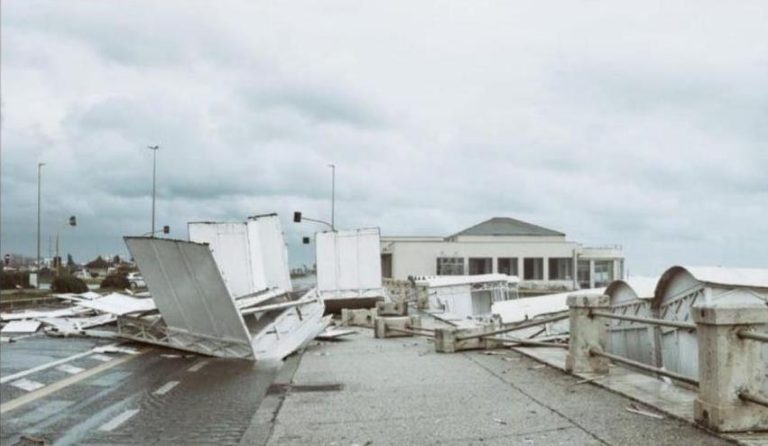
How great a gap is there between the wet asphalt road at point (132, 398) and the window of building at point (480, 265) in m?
75.4

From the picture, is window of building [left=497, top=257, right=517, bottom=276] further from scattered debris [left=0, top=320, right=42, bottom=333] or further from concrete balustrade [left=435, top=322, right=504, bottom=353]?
concrete balustrade [left=435, top=322, right=504, bottom=353]

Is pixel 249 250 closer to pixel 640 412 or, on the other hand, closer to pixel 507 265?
pixel 640 412

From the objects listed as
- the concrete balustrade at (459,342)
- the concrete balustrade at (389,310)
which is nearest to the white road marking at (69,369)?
the concrete balustrade at (459,342)

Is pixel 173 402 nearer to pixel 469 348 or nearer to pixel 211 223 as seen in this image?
pixel 469 348

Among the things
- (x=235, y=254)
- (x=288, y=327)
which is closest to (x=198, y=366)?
(x=288, y=327)

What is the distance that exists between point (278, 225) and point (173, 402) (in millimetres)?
18124

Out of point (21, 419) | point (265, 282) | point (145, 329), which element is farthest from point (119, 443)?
point (265, 282)

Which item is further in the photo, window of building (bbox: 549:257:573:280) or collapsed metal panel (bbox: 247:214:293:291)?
window of building (bbox: 549:257:573:280)

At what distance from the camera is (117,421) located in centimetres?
1020

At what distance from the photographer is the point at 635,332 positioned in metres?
21.2

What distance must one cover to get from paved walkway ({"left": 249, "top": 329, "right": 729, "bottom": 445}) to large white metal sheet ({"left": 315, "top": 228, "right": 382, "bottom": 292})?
955 inches

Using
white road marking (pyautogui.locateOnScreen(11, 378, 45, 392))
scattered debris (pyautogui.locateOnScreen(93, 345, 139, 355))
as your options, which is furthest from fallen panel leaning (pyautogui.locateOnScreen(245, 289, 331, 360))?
white road marking (pyautogui.locateOnScreen(11, 378, 45, 392))

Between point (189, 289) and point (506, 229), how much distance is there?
8820 cm

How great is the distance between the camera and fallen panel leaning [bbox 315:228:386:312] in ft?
127
